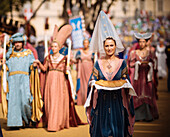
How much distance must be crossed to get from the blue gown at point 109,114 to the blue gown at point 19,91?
292 centimetres

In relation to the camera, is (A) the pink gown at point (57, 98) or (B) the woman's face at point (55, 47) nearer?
(A) the pink gown at point (57, 98)

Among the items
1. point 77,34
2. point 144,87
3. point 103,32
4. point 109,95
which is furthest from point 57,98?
point 77,34

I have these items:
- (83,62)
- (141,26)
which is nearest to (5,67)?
(83,62)

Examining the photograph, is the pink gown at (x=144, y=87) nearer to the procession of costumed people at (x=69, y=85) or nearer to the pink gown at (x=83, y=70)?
the procession of costumed people at (x=69, y=85)

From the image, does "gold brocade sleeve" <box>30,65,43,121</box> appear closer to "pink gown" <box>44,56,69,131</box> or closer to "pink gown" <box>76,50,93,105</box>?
"pink gown" <box>44,56,69,131</box>

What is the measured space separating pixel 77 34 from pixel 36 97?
7.87 meters

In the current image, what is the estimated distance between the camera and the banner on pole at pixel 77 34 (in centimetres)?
1527

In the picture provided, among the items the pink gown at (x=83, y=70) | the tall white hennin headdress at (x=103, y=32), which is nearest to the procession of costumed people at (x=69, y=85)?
the tall white hennin headdress at (x=103, y=32)

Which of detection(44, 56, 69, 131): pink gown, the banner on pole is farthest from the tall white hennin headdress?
the banner on pole

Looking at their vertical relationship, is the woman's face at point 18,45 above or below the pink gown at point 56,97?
above

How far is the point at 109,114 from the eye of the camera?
17.4ft

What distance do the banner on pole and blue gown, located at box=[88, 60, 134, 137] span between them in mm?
9773

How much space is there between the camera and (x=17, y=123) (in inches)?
309

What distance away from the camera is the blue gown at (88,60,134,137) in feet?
17.2
